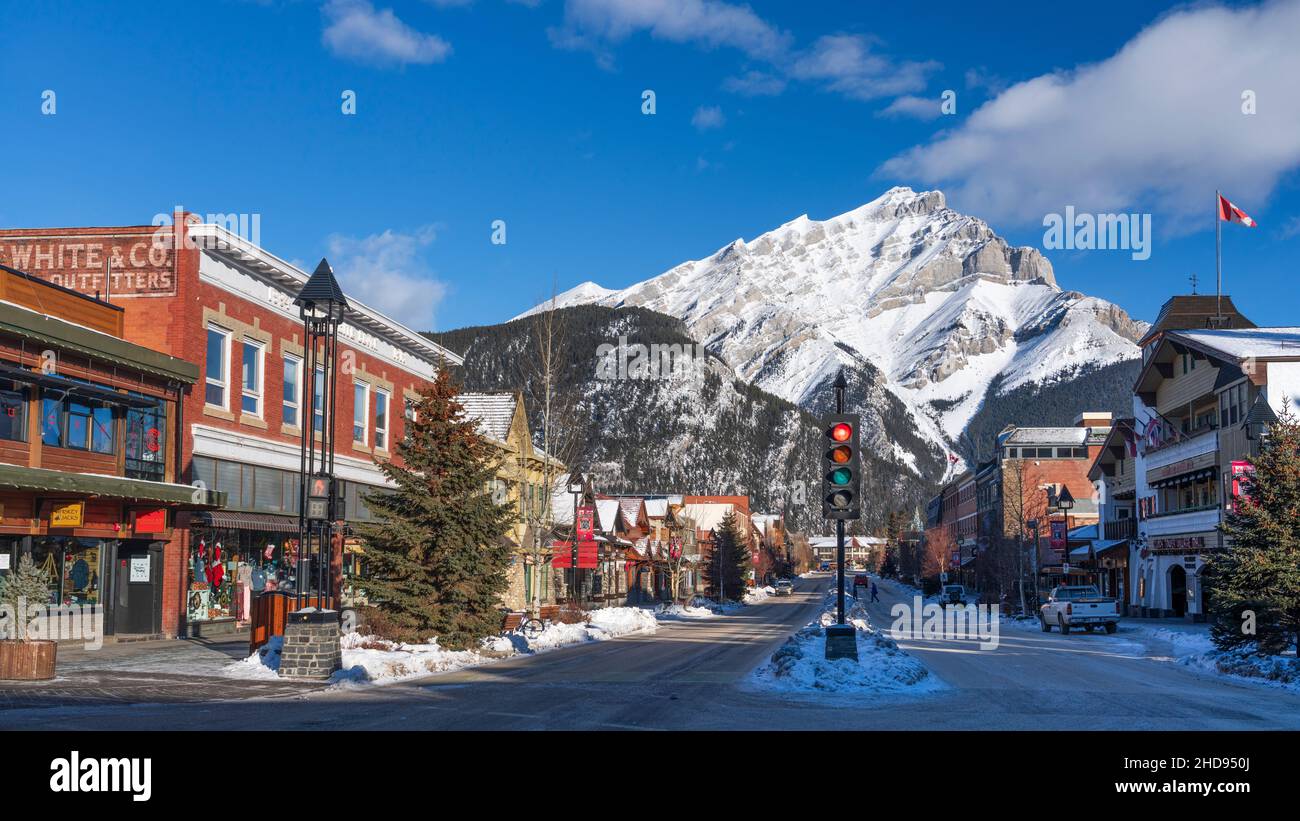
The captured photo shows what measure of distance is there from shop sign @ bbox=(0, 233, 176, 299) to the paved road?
1329cm

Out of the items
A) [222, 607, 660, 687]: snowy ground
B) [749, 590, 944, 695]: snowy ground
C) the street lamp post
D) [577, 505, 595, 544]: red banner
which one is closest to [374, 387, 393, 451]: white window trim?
[222, 607, 660, 687]: snowy ground

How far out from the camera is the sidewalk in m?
15.2

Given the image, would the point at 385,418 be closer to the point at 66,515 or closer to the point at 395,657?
the point at 66,515

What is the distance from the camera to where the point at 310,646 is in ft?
61.7

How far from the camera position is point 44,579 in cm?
1875

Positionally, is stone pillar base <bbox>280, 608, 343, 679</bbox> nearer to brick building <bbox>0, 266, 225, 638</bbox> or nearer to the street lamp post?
the street lamp post

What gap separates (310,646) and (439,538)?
20.7 feet

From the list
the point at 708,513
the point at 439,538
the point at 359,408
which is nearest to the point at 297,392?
the point at 359,408

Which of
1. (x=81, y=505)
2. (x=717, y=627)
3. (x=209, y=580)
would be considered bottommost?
(x=717, y=627)

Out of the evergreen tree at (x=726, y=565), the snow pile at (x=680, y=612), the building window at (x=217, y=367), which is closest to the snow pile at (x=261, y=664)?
the building window at (x=217, y=367)
